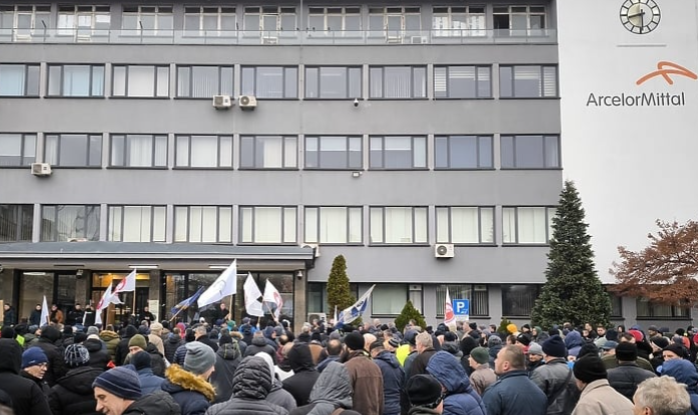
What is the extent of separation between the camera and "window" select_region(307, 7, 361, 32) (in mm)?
41156

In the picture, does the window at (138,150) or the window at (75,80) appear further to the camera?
the window at (75,80)

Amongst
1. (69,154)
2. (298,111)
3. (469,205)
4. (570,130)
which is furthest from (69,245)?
(570,130)

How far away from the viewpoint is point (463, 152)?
1543 inches

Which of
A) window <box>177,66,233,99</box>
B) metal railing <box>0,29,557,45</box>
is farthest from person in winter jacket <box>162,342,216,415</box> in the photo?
metal railing <box>0,29,557,45</box>

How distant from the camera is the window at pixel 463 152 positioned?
3912 centimetres

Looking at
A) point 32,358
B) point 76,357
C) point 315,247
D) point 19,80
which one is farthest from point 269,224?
point 32,358

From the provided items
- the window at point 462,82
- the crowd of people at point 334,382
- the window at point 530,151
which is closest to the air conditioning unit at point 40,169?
the window at point 462,82

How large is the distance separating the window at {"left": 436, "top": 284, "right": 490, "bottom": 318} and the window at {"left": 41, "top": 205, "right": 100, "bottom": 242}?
16471mm

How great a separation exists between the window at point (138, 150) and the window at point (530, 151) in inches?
646

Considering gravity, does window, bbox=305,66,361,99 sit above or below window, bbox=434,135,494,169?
above

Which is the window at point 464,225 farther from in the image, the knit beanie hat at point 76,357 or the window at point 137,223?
the knit beanie hat at point 76,357

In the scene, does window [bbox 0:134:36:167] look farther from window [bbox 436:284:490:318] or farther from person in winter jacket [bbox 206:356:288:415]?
person in winter jacket [bbox 206:356:288:415]

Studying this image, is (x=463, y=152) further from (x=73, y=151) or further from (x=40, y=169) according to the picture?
(x=40, y=169)

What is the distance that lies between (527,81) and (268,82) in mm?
12580
